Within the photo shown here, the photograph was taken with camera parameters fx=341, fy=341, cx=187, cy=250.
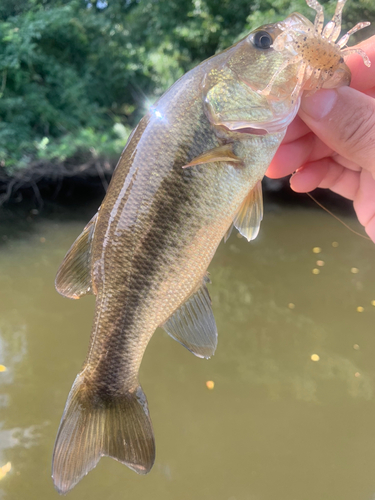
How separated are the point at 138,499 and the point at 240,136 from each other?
2.60 metres

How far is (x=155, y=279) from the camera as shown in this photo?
1.26 metres

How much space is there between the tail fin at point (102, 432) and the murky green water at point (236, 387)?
1.49 meters

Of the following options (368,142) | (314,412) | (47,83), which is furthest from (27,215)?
(368,142)

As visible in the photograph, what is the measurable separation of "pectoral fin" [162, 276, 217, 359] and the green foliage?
5370 millimetres

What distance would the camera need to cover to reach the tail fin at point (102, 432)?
4.31 ft

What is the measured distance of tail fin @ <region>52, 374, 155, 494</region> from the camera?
4.31 feet

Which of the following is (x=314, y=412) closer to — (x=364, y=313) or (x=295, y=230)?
(x=364, y=313)

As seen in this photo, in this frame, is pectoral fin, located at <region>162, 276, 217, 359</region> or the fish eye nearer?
the fish eye

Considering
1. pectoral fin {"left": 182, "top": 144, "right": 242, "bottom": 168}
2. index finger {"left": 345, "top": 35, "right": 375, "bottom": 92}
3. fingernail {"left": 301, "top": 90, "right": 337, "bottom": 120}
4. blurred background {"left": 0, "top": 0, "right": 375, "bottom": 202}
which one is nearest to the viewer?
pectoral fin {"left": 182, "top": 144, "right": 242, "bottom": 168}

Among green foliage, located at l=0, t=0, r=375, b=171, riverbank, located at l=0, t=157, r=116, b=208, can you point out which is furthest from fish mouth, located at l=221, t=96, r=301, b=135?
riverbank, located at l=0, t=157, r=116, b=208

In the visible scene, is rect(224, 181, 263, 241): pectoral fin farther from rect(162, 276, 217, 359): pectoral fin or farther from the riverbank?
the riverbank

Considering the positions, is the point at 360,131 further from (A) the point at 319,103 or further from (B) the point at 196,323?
(B) the point at 196,323

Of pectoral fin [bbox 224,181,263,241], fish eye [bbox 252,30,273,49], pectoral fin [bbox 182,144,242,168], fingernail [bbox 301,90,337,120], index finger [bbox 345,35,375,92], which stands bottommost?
pectoral fin [bbox 224,181,263,241]

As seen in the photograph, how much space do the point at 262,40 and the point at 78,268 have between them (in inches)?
42.9
